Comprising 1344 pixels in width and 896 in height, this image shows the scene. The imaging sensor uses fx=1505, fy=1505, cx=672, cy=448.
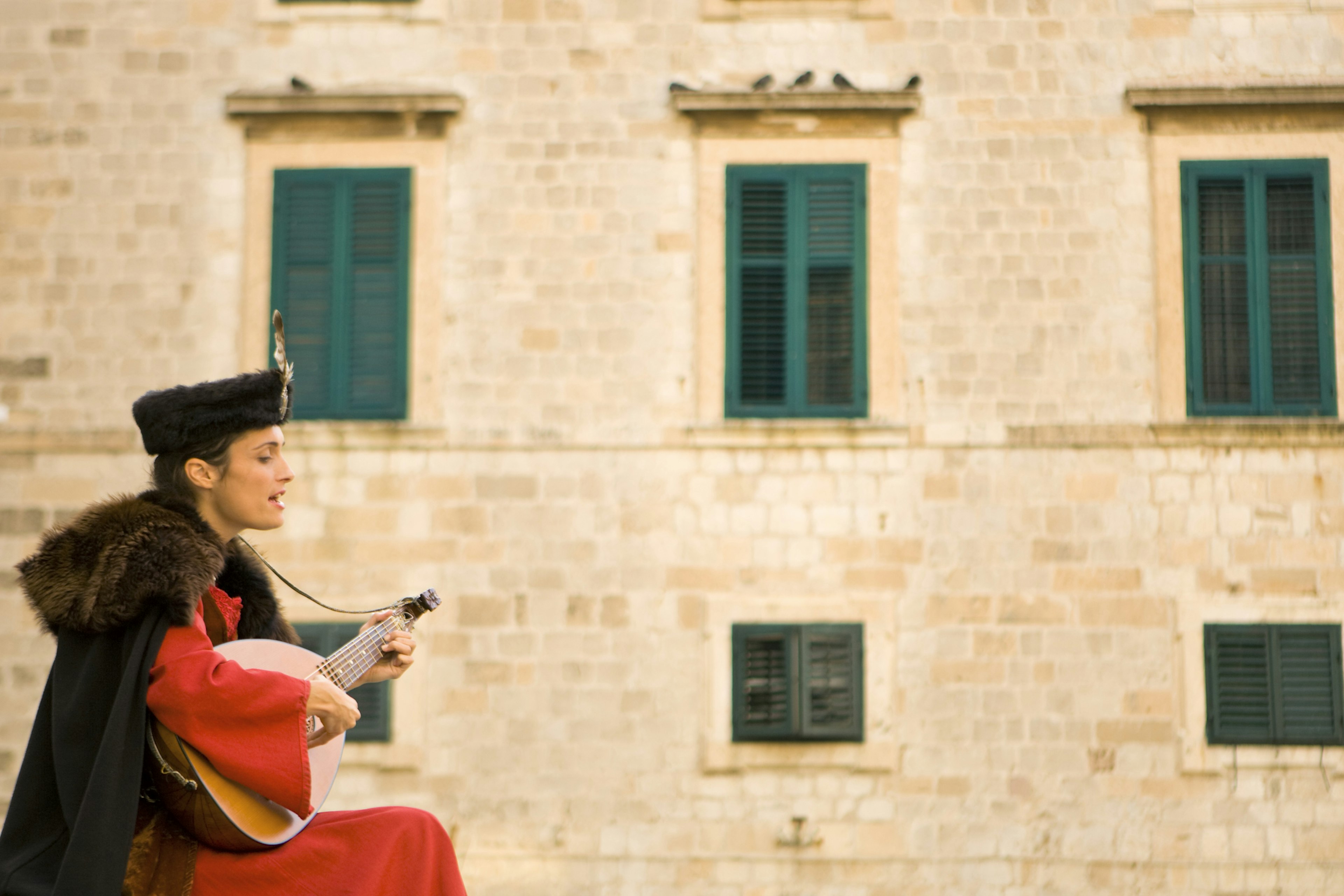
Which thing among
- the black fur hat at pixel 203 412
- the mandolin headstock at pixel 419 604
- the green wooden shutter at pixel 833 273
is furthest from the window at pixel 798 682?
the black fur hat at pixel 203 412

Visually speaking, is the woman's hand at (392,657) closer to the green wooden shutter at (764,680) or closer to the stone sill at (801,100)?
the green wooden shutter at (764,680)

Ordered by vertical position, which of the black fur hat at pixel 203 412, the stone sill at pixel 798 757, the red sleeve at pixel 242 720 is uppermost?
the black fur hat at pixel 203 412

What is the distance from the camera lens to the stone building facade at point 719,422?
9742 mm

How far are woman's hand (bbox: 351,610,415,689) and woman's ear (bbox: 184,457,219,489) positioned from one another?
0.55 meters

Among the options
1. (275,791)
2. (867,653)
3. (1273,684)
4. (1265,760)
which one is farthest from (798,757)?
(275,791)

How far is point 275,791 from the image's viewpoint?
11.5ft

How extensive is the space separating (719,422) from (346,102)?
11.0ft

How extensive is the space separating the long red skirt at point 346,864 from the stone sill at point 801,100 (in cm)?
731

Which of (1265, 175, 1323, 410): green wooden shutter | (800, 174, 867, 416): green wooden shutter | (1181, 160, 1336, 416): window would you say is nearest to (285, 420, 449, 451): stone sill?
(800, 174, 867, 416): green wooden shutter

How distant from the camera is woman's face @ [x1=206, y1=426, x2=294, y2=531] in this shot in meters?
3.93

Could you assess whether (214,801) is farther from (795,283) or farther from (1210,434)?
(1210,434)

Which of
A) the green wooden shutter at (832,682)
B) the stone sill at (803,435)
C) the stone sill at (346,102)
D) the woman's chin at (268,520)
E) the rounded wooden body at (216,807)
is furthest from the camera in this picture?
the stone sill at (346,102)

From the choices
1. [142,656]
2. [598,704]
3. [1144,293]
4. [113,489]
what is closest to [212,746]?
[142,656]

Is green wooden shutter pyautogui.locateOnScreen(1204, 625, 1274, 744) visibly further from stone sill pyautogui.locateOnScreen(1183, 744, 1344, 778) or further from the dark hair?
the dark hair
